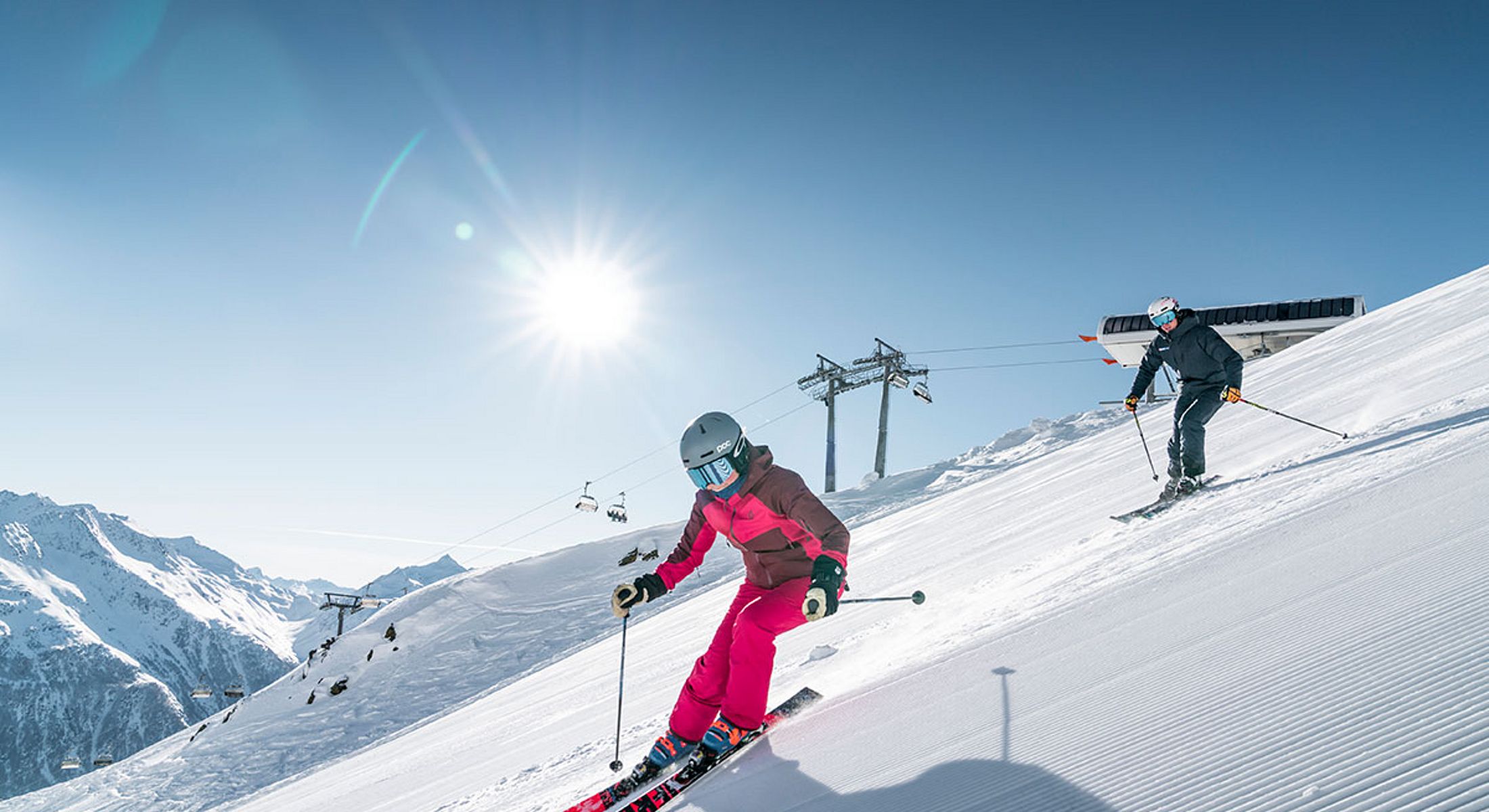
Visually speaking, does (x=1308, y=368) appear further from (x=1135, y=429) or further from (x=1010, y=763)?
(x=1010, y=763)

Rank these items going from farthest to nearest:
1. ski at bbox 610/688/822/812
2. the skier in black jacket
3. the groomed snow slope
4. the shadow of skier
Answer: the skier in black jacket < ski at bbox 610/688/822/812 < the shadow of skier < the groomed snow slope

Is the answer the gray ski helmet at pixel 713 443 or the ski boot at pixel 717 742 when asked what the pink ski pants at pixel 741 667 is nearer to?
the ski boot at pixel 717 742

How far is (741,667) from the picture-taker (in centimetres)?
333

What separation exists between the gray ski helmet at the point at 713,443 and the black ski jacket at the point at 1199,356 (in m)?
5.24

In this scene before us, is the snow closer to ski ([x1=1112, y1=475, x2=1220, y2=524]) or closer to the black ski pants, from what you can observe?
ski ([x1=1112, y1=475, x2=1220, y2=524])

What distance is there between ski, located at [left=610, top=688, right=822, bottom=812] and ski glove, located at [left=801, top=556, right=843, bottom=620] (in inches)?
23.7

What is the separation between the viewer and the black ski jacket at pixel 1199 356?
6.92 metres

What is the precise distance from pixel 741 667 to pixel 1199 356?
5932 millimetres

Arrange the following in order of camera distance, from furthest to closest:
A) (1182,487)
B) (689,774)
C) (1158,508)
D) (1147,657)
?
(1182,487), (1158,508), (689,774), (1147,657)

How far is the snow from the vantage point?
70.8 inches

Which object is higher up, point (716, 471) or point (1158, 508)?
point (716, 471)

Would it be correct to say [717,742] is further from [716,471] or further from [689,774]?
[716,471]

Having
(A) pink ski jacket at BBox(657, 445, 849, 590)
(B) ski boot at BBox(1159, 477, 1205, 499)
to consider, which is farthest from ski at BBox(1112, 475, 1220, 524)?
(A) pink ski jacket at BBox(657, 445, 849, 590)

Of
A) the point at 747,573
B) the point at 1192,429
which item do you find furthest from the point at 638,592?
the point at 1192,429
